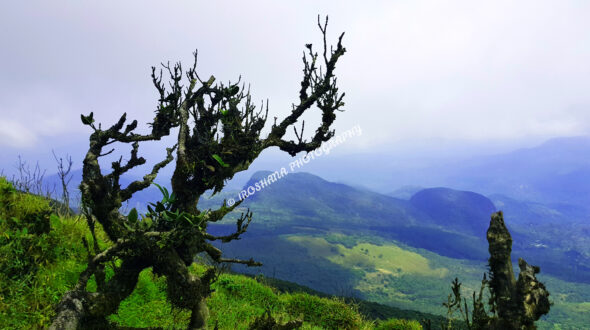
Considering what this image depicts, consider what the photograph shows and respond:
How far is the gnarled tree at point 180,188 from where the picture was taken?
14.6 feet

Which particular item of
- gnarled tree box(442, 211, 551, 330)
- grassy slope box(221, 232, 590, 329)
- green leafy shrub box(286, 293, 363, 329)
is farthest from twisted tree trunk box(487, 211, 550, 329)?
grassy slope box(221, 232, 590, 329)

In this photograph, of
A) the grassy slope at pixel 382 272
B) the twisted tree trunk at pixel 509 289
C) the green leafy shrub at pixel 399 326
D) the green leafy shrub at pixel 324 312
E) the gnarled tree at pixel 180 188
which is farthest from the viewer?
the grassy slope at pixel 382 272

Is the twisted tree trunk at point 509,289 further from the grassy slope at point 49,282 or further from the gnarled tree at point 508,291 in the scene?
the grassy slope at point 49,282

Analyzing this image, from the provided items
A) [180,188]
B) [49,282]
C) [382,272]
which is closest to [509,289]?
[180,188]

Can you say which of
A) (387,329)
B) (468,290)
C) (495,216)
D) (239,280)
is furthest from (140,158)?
(468,290)

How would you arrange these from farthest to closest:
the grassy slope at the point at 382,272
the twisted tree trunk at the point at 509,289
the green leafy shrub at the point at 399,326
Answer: the grassy slope at the point at 382,272, the green leafy shrub at the point at 399,326, the twisted tree trunk at the point at 509,289

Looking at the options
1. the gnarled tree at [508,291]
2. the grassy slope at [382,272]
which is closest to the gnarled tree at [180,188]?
the gnarled tree at [508,291]

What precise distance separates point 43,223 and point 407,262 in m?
172

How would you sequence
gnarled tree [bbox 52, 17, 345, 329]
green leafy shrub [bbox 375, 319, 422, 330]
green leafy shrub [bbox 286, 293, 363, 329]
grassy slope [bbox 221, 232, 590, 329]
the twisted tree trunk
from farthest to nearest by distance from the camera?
1. grassy slope [bbox 221, 232, 590, 329]
2. green leafy shrub [bbox 286, 293, 363, 329]
3. green leafy shrub [bbox 375, 319, 422, 330]
4. gnarled tree [bbox 52, 17, 345, 329]
5. the twisted tree trunk

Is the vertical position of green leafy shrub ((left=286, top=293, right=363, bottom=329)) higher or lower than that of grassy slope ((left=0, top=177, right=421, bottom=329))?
lower

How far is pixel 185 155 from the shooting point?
5555 millimetres

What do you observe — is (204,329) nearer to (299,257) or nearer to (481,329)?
(481,329)

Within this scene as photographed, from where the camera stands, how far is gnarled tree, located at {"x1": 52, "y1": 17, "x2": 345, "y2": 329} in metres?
4.46

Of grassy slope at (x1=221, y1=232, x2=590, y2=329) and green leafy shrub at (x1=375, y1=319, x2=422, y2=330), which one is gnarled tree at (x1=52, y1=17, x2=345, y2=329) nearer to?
green leafy shrub at (x1=375, y1=319, x2=422, y2=330)
